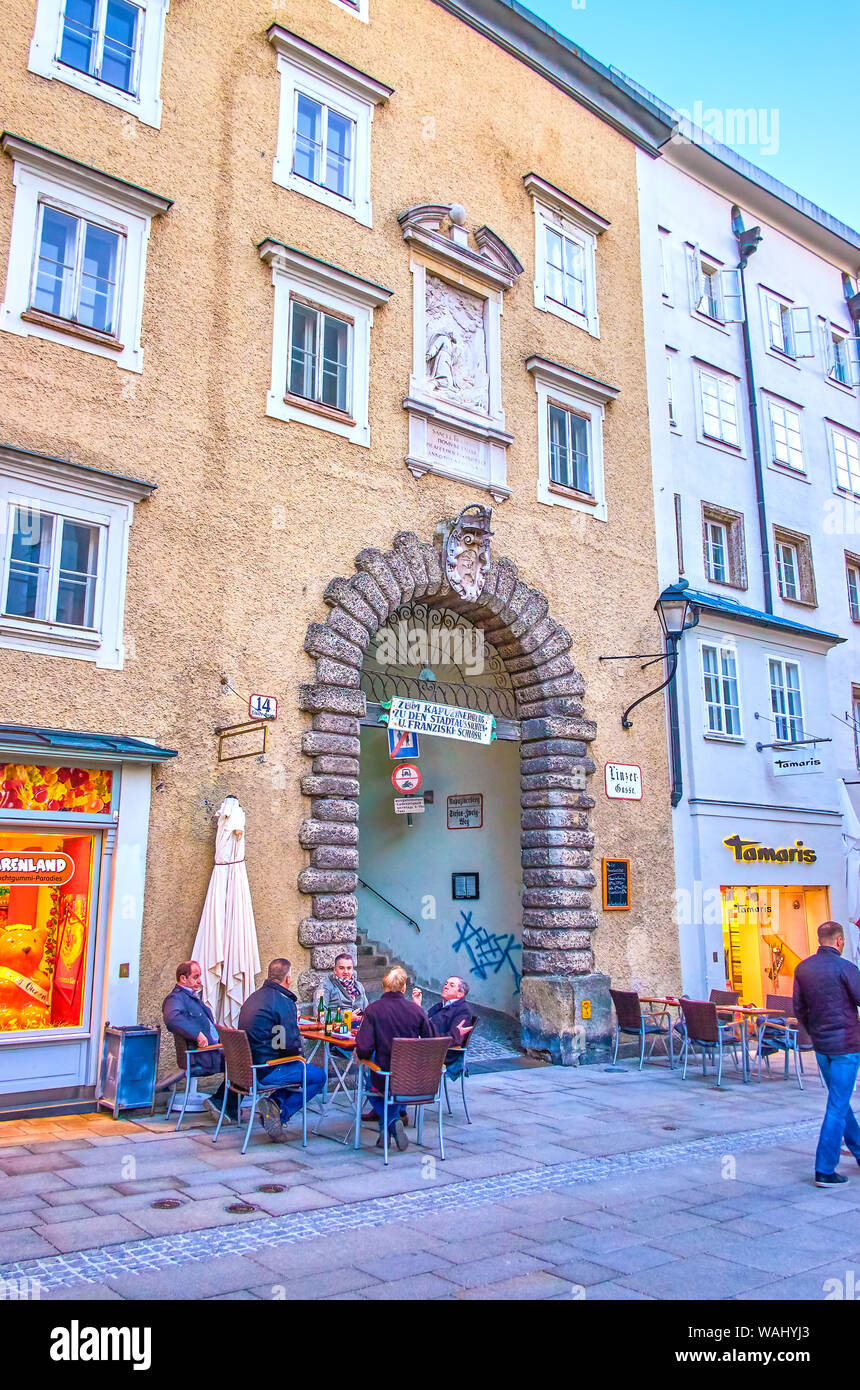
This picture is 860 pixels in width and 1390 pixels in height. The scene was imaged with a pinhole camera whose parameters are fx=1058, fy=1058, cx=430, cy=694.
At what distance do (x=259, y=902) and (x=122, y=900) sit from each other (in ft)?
4.81

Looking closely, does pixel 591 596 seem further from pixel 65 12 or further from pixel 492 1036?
pixel 65 12

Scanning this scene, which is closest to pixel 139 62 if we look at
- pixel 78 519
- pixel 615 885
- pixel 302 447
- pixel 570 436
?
→ pixel 302 447

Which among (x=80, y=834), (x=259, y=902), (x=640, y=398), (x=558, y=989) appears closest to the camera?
(x=80, y=834)

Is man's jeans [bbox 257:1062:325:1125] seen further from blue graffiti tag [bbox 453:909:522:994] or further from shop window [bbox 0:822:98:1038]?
blue graffiti tag [bbox 453:909:522:994]

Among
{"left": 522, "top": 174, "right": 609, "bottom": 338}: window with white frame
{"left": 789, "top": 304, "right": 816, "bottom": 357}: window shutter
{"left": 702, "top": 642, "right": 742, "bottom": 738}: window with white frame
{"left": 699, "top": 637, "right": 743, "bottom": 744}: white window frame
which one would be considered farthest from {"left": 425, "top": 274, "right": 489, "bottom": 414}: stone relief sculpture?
{"left": 789, "top": 304, "right": 816, "bottom": 357}: window shutter

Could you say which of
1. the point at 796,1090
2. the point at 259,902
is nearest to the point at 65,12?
the point at 259,902

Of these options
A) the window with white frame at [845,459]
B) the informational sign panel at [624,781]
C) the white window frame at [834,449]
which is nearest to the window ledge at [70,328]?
the informational sign panel at [624,781]

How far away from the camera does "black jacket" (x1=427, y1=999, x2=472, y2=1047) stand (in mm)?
9297

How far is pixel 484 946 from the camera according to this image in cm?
1555

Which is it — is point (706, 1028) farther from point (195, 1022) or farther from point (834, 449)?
point (834, 449)

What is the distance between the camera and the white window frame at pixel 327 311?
38.1 feet

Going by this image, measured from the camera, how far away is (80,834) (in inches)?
374

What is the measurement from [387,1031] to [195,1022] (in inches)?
66.7

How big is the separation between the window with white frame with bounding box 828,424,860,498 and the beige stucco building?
669cm
